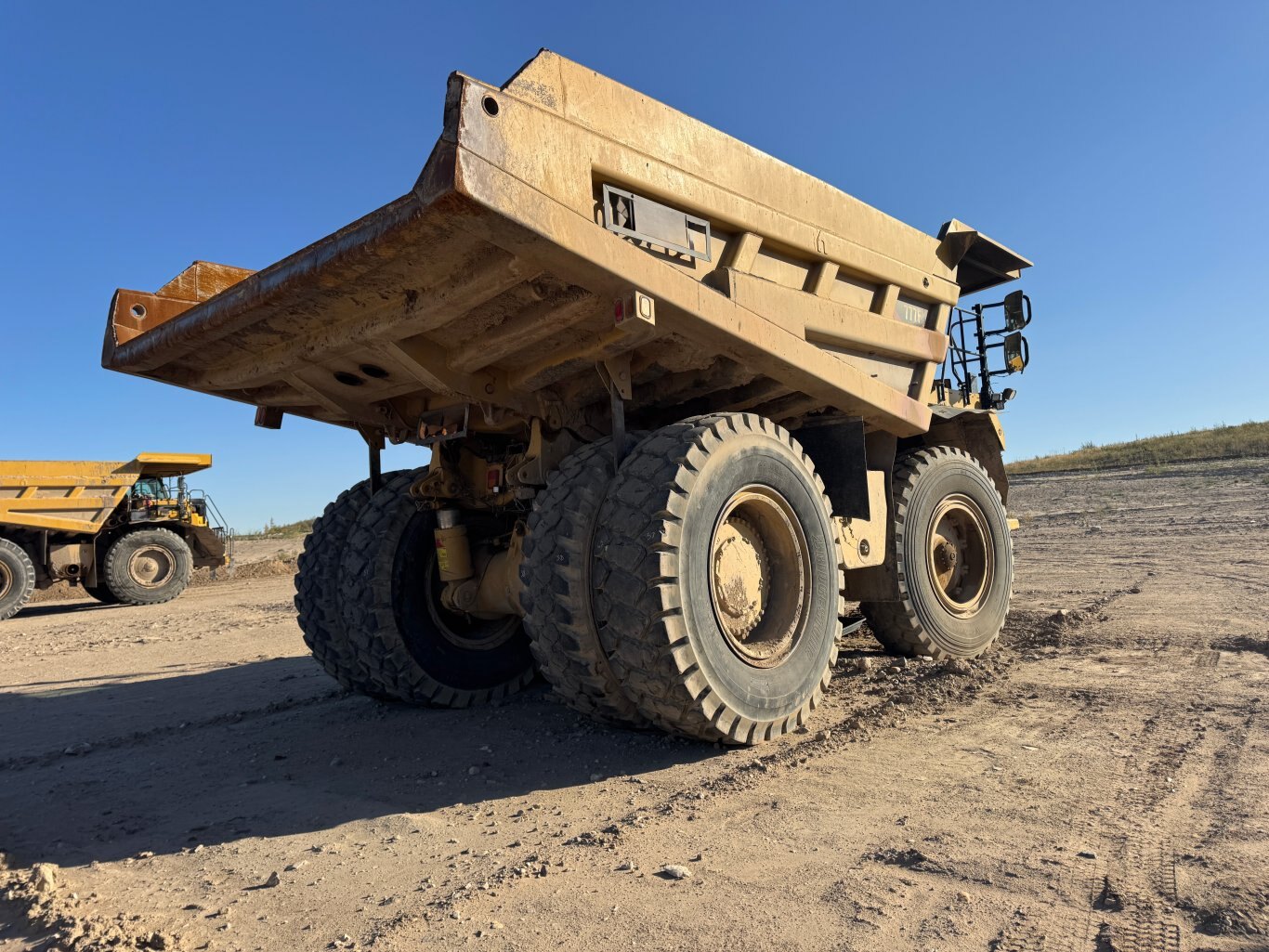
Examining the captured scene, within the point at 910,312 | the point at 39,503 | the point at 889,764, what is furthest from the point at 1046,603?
the point at 39,503

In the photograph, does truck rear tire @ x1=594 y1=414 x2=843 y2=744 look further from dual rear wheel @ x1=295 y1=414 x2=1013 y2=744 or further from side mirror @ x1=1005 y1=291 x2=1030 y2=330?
side mirror @ x1=1005 y1=291 x2=1030 y2=330

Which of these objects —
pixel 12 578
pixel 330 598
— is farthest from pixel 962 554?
pixel 12 578

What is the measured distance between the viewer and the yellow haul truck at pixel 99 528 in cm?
1352

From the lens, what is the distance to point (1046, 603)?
301 inches

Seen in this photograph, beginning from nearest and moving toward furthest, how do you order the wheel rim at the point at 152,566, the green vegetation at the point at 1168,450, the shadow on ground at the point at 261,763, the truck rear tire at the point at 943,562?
1. the shadow on ground at the point at 261,763
2. the truck rear tire at the point at 943,562
3. the wheel rim at the point at 152,566
4. the green vegetation at the point at 1168,450

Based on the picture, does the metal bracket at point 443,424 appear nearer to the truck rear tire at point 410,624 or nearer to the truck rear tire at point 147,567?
the truck rear tire at point 410,624

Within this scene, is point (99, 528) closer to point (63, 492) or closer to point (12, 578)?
point (63, 492)

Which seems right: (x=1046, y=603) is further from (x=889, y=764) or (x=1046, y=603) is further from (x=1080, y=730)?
(x=889, y=764)

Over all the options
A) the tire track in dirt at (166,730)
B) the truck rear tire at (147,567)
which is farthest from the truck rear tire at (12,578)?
the tire track in dirt at (166,730)

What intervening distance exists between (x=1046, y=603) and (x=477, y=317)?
20.8ft

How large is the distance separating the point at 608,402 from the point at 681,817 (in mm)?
2348

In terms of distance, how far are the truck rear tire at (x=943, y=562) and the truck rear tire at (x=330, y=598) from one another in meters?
3.22

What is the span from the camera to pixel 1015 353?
22.1 ft

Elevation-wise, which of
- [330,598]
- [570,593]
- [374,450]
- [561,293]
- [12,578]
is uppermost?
[561,293]
